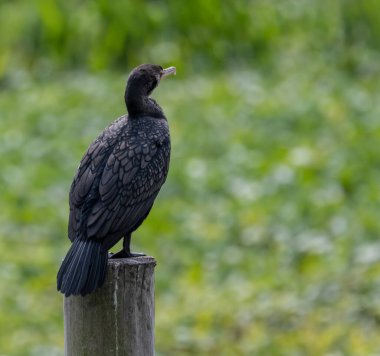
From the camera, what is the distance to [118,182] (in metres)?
3.82

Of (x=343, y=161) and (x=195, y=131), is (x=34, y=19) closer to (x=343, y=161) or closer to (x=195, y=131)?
(x=195, y=131)

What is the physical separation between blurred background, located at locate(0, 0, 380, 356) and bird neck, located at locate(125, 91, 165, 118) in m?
2.58

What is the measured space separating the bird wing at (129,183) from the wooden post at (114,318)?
0.93 ft

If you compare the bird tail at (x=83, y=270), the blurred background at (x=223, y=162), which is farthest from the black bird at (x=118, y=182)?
the blurred background at (x=223, y=162)

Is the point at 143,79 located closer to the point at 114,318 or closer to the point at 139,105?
the point at 139,105

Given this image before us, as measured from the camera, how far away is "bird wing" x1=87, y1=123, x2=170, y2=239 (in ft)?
12.1

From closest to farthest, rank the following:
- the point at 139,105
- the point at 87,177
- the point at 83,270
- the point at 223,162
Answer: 1. the point at 83,270
2. the point at 87,177
3. the point at 139,105
4. the point at 223,162

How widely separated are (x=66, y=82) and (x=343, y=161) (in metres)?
5.45

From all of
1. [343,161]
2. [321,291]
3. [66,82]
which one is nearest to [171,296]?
[321,291]

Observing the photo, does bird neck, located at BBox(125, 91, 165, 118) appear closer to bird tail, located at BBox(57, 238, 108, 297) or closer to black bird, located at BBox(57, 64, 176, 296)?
black bird, located at BBox(57, 64, 176, 296)

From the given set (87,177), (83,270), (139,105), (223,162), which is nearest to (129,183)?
(87,177)

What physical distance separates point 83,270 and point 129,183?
2.08 ft

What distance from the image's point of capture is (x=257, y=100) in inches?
479

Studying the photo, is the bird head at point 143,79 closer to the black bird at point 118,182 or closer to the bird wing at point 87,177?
the black bird at point 118,182
